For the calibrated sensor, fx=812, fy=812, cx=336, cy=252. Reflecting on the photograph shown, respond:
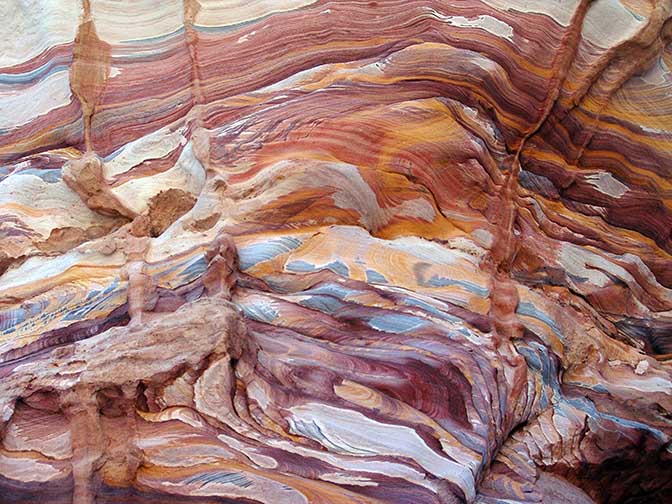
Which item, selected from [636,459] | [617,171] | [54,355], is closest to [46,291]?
[54,355]

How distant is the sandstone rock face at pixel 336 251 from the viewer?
329 centimetres

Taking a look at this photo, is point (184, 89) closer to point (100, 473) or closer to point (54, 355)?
point (54, 355)

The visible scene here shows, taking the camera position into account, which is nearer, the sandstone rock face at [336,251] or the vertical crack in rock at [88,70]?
the sandstone rock face at [336,251]

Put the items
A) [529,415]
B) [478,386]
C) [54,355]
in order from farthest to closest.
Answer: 1. [529,415]
2. [478,386]
3. [54,355]

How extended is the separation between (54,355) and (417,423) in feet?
5.18

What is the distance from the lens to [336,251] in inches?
157

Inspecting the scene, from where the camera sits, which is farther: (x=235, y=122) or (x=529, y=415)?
(x=235, y=122)

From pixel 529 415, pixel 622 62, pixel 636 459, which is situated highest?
pixel 622 62

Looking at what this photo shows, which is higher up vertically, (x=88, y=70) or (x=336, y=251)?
(x=88, y=70)

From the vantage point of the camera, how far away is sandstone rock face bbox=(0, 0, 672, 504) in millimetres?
3289

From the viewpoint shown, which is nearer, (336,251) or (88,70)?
(336,251)

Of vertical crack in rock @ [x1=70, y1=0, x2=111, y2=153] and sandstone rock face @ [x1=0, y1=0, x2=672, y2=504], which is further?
vertical crack in rock @ [x1=70, y1=0, x2=111, y2=153]

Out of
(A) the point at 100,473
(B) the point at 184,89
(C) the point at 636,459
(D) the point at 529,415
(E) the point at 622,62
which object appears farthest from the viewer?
(E) the point at 622,62

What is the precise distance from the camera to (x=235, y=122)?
440cm
